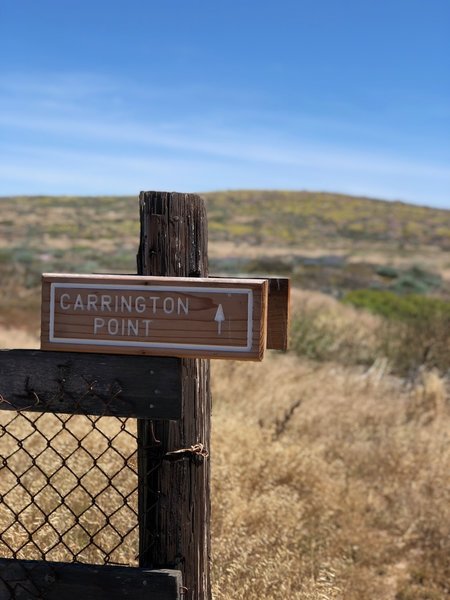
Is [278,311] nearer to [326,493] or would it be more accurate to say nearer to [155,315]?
[155,315]

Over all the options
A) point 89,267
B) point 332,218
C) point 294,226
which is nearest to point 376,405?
point 89,267

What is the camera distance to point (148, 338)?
2191 millimetres

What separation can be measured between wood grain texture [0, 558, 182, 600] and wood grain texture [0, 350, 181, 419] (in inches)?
18.9

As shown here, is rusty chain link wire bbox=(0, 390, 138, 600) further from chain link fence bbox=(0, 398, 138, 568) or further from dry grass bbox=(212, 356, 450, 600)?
dry grass bbox=(212, 356, 450, 600)

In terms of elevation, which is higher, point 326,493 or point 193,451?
point 193,451

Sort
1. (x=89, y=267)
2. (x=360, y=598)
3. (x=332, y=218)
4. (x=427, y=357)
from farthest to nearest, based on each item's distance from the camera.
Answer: (x=332, y=218) → (x=89, y=267) → (x=427, y=357) → (x=360, y=598)

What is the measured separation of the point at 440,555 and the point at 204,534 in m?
2.82

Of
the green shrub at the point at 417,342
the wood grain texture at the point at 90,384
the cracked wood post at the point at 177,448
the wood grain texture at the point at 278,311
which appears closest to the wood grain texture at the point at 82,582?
the cracked wood post at the point at 177,448

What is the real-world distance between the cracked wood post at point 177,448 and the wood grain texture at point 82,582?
10cm

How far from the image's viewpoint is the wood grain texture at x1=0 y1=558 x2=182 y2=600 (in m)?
2.20

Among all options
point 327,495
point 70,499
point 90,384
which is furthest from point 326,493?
point 90,384

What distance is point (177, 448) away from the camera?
7.53 feet

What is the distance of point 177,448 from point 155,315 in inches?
17.2

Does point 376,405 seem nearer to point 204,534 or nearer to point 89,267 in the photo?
point 204,534
